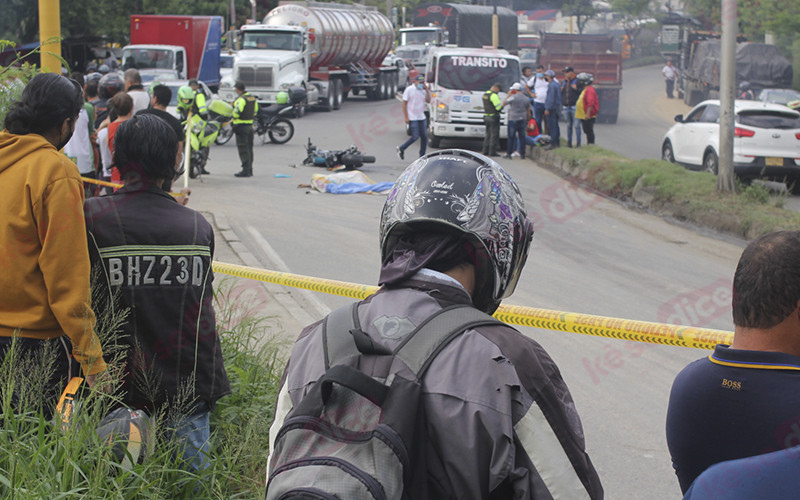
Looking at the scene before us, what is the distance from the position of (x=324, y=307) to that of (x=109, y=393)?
512cm

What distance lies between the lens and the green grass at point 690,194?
12.5m

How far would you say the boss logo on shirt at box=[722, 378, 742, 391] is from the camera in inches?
89.4

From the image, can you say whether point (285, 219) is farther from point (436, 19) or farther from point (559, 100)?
point (436, 19)

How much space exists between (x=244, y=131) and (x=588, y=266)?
849 centimetres

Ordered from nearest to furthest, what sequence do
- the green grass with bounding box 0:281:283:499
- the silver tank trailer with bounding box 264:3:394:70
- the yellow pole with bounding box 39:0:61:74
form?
the green grass with bounding box 0:281:283:499
the yellow pole with bounding box 39:0:61:74
the silver tank trailer with bounding box 264:3:394:70

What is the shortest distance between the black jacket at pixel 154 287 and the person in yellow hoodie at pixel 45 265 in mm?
122

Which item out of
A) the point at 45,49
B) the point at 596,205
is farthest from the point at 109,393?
the point at 596,205

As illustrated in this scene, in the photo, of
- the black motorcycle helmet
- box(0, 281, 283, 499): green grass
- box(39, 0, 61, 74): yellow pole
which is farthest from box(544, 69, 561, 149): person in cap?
the black motorcycle helmet

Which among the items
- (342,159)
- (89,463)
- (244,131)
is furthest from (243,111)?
(89,463)

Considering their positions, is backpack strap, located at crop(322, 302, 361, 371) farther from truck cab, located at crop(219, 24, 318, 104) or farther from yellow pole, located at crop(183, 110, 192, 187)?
truck cab, located at crop(219, 24, 318, 104)

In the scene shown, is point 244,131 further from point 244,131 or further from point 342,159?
point 342,159

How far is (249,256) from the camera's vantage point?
10.0 m

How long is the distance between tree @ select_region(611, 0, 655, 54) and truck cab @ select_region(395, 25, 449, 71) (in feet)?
74.1

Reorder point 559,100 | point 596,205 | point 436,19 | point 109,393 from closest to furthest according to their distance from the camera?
point 109,393, point 596,205, point 559,100, point 436,19
